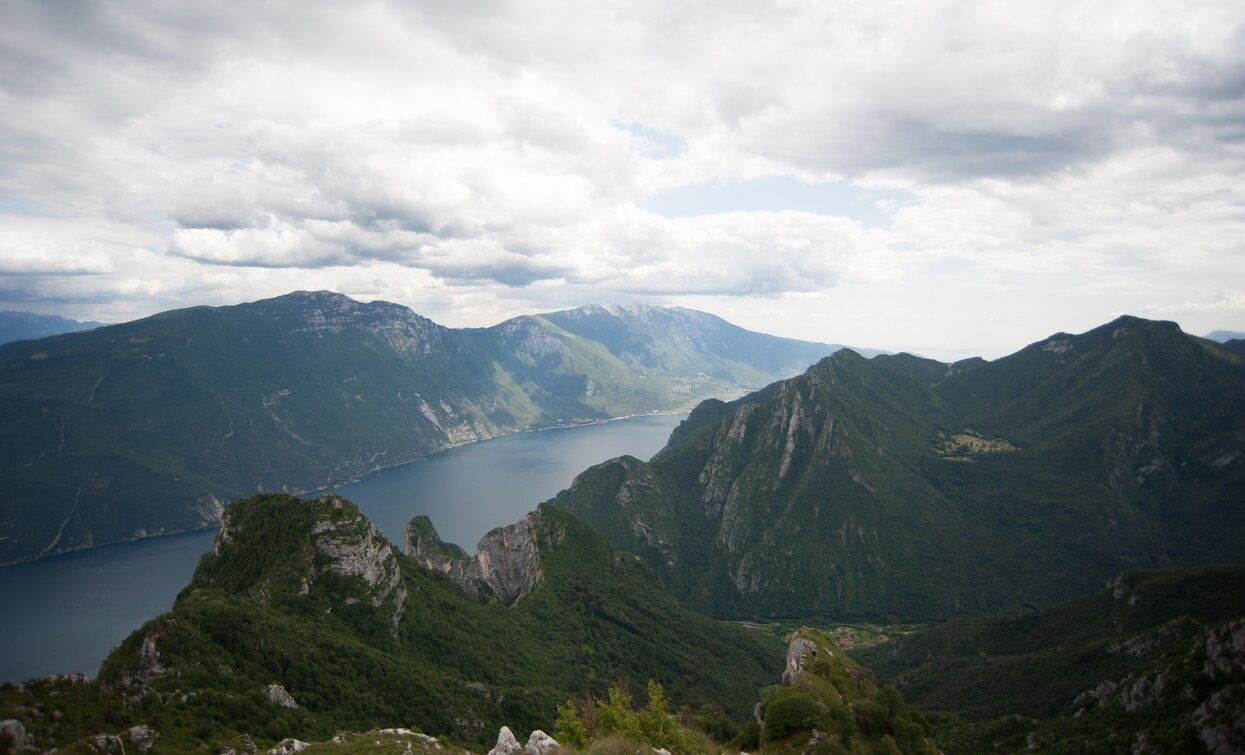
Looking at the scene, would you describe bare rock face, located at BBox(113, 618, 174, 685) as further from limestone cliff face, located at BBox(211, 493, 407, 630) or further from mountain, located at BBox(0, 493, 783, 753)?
limestone cliff face, located at BBox(211, 493, 407, 630)

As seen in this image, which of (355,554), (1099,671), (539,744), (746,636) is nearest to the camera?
(539,744)

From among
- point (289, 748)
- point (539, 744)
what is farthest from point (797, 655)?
point (289, 748)

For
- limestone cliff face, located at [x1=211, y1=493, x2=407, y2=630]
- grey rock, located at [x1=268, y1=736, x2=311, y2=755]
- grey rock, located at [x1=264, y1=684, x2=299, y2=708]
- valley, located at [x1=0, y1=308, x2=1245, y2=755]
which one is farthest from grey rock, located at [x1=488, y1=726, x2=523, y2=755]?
limestone cliff face, located at [x1=211, y1=493, x2=407, y2=630]

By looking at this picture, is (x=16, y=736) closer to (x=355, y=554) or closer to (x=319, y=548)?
(x=319, y=548)

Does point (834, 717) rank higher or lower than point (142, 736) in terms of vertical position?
lower

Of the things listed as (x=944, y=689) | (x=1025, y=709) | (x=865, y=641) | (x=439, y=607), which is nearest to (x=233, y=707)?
(x=439, y=607)

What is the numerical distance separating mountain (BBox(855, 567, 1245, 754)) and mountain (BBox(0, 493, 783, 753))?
3333cm

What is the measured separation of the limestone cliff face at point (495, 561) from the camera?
401 ft

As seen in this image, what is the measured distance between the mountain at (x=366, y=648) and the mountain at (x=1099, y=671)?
109ft

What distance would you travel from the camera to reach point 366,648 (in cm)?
6412

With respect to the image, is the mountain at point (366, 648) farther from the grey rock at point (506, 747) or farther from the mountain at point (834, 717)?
the mountain at point (834, 717)

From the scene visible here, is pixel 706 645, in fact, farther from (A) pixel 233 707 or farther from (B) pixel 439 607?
(A) pixel 233 707

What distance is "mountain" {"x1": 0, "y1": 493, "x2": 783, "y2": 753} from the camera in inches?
1555

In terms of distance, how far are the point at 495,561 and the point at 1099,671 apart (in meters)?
104
